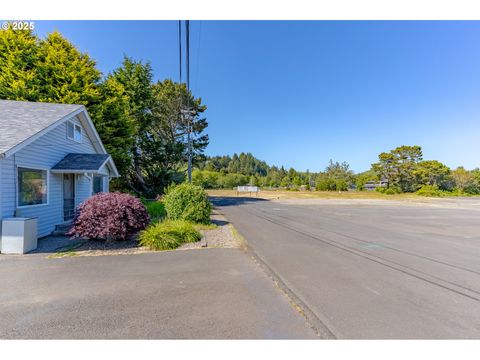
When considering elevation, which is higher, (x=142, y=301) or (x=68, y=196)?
(x=68, y=196)

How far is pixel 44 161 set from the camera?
8.31 metres

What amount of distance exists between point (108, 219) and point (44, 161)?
4.17 m

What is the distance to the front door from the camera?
31.9 ft

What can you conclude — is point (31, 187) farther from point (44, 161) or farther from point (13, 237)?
point (13, 237)

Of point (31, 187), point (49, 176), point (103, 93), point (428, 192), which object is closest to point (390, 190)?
point (428, 192)

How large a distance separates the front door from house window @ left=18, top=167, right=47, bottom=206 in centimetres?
143

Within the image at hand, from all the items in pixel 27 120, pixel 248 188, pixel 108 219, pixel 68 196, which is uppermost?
pixel 27 120

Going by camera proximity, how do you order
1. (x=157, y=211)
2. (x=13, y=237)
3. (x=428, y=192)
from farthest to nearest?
(x=428, y=192) < (x=157, y=211) < (x=13, y=237)

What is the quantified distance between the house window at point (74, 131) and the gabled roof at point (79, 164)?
98 cm

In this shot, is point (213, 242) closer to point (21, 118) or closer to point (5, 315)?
point (5, 315)

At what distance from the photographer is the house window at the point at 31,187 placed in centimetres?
729

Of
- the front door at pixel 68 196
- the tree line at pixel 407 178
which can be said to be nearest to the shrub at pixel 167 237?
the front door at pixel 68 196

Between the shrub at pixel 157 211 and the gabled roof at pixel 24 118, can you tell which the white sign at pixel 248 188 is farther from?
the gabled roof at pixel 24 118

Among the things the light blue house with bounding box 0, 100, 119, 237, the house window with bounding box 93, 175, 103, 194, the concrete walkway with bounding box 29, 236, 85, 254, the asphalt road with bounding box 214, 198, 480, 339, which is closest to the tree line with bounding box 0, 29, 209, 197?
the house window with bounding box 93, 175, 103, 194
